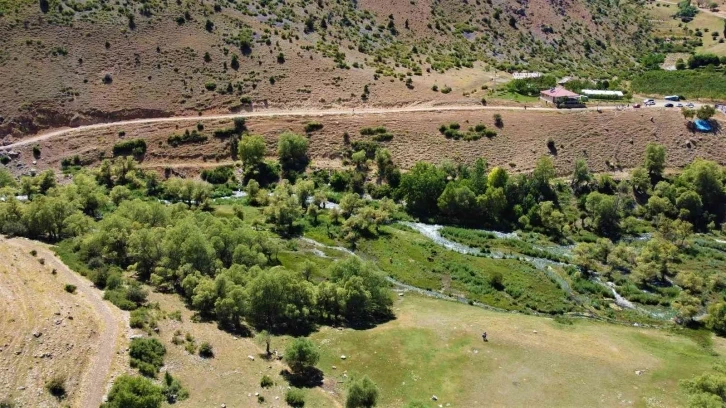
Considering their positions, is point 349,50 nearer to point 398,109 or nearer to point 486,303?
point 398,109

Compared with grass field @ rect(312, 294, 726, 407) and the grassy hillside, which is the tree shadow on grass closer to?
grass field @ rect(312, 294, 726, 407)

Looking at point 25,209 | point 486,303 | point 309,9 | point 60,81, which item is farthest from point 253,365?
point 309,9

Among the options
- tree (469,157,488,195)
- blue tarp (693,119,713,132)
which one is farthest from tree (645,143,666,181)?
tree (469,157,488,195)

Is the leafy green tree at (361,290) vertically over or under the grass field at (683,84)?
under

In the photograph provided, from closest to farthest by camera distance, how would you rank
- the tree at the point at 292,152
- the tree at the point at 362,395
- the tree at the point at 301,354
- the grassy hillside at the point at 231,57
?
the tree at the point at 362,395 → the tree at the point at 301,354 → the tree at the point at 292,152 → the grassy hillside at the point at 231,57

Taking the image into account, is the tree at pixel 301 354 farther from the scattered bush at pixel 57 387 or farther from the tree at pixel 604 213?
the tree at pixel 604 213

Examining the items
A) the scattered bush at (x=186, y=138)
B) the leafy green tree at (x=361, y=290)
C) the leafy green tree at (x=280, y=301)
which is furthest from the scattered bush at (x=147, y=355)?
the scattered bush at (x=186, y=138)
